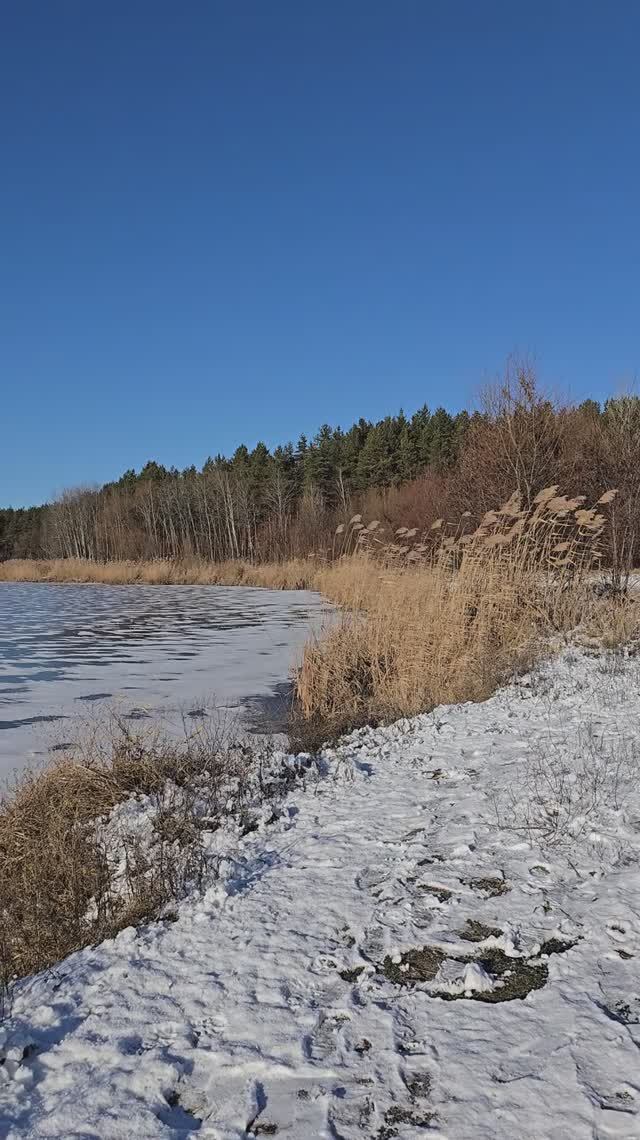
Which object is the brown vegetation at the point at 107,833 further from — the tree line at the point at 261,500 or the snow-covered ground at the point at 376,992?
the tree line at the point at 261,500

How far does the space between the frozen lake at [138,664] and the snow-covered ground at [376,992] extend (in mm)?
2720

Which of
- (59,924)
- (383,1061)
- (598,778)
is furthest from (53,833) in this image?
(598,778)

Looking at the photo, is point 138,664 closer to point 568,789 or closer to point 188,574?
point 568,789

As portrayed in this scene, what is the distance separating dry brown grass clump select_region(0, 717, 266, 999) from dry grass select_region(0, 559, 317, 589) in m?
18.4

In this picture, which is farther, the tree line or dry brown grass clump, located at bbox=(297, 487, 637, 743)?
the tree line

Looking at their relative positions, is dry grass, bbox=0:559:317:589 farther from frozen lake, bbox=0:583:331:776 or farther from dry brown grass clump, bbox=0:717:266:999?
dry brown grass clump, bbox=0:717:266:999

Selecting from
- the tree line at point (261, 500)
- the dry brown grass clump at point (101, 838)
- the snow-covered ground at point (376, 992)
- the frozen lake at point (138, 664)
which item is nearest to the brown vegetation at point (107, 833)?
the dry brown grass clump at point (101, 838)

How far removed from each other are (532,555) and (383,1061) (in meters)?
6.75

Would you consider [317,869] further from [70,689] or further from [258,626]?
[258,626]

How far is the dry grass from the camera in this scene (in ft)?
78.8

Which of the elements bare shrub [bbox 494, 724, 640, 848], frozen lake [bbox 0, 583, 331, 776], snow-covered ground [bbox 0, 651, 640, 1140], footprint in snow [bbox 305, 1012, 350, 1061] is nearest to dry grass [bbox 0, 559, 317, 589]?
frozen lake [bbox 0, 583, 331, 776]

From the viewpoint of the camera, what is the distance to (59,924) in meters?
2.67

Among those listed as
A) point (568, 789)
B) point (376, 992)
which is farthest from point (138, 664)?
point (376, 992)

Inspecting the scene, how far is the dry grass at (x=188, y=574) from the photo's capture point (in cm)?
2403
